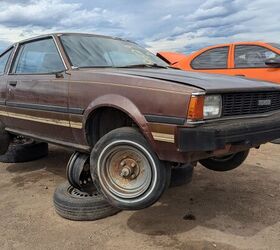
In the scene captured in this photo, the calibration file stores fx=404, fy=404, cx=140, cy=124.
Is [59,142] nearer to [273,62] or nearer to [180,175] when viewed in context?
[180,175]

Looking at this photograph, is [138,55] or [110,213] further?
[138,55]

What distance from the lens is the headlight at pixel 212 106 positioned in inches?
119

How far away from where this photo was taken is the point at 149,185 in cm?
315

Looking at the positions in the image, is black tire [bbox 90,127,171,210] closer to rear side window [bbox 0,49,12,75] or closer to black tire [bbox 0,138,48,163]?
rear side window [bbox 0,49,12,75]

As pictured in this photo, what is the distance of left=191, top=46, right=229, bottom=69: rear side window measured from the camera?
7625 millimetres

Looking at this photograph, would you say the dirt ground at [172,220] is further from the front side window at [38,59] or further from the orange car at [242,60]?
the orange car at [242,60]

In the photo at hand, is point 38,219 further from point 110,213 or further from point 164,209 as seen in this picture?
point 164,209

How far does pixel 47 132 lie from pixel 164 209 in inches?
58.5

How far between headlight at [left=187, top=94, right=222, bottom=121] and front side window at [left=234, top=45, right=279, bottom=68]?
14.2 ft

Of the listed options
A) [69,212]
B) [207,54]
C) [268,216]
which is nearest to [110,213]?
[69,212]

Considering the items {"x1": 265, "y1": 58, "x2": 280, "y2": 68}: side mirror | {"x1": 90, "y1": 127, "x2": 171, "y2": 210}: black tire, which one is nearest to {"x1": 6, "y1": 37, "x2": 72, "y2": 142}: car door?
{"x1": 90, "y1": 127, "x2": 171, "y2": 210}: black tire

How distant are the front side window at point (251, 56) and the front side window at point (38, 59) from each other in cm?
398

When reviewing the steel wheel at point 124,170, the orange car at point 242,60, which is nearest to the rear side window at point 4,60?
the orange car at point 242,60

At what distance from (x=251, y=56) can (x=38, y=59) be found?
417 cm
